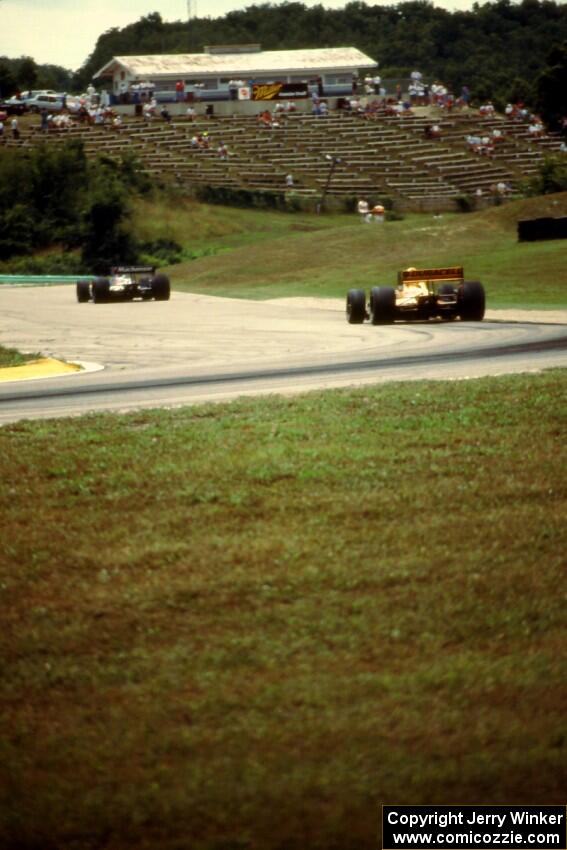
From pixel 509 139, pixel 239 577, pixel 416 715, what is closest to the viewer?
pixel 416 715

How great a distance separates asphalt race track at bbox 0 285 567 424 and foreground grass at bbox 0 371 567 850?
547 centimetres

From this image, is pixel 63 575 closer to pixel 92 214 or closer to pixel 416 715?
pixel 416 715

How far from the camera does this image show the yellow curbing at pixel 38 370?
59.1ft

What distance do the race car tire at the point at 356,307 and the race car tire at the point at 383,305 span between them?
532mm

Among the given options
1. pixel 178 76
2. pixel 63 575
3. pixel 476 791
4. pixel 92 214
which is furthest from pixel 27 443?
pixel 178 76

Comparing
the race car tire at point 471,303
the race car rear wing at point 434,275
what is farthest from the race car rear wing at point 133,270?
the race car tire at point 471,303

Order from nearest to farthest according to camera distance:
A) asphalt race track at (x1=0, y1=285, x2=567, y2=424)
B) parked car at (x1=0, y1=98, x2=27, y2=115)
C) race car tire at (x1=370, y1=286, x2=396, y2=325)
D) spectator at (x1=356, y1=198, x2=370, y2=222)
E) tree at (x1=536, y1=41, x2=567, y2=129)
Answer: asphalt race track at (x1=0, y1=285, x2=567, y2=424), race car tire at (x1=370, y1=286, x2=396, y2=325), spectator at (x1=356, y1=198, x2=370, y2=222), tree at (x1=536, y1=41, x2=567, y2=129), parked car at (x1=0, y1=98, x2=27, y2=115)

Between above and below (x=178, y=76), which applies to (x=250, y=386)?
below

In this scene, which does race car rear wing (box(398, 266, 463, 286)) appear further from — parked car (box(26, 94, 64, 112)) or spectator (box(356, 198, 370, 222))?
Answer: parked car (box(26, 94, 64, 112))

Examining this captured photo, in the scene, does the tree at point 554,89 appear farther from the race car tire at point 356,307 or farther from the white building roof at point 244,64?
the race car tire at point 356,307

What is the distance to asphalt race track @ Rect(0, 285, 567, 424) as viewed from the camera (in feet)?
50.1

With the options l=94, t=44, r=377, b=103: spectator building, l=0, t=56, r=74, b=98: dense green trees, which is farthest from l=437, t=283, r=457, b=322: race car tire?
l=94, t=44, r=377, b=103: spectator building

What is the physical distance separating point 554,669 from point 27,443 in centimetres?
628

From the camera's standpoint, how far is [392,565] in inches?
260
